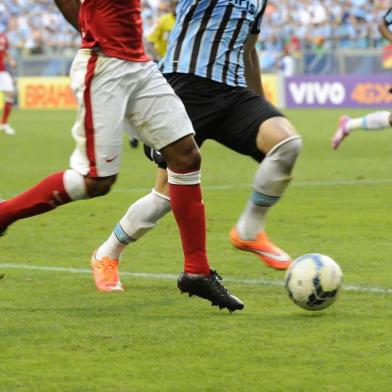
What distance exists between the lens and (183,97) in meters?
6.89

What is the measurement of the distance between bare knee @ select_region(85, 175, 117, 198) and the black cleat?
2.00 ft

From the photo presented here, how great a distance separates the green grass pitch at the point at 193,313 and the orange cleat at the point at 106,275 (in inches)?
3.2

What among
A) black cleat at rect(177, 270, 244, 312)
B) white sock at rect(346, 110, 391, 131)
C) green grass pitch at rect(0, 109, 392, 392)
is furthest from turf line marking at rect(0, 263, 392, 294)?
white sock at rect(346, 110, 391, 131)

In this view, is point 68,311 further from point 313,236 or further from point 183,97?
point 313,236

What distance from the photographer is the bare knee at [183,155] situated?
19.6 ft

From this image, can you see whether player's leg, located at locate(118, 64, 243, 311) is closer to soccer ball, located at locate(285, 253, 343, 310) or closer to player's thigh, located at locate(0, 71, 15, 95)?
soccer ball, located at locate(285, 253, 343, 310)

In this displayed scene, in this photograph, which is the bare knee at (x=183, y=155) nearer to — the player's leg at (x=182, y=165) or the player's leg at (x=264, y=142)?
the player's leg at (x=182, y=165)

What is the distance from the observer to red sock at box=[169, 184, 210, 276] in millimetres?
6098

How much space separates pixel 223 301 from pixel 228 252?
215 cm

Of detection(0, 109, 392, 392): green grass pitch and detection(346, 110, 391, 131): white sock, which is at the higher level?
detection(0, 109, 392, 392): green grass pitch

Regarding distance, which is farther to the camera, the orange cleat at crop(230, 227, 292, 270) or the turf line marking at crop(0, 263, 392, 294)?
the orange cleat at crop(230, 227, 292, 270)

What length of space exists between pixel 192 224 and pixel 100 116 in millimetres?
728

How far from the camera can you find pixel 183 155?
236 inches

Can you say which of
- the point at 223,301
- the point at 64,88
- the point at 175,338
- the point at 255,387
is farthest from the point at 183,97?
the point at 64,88
